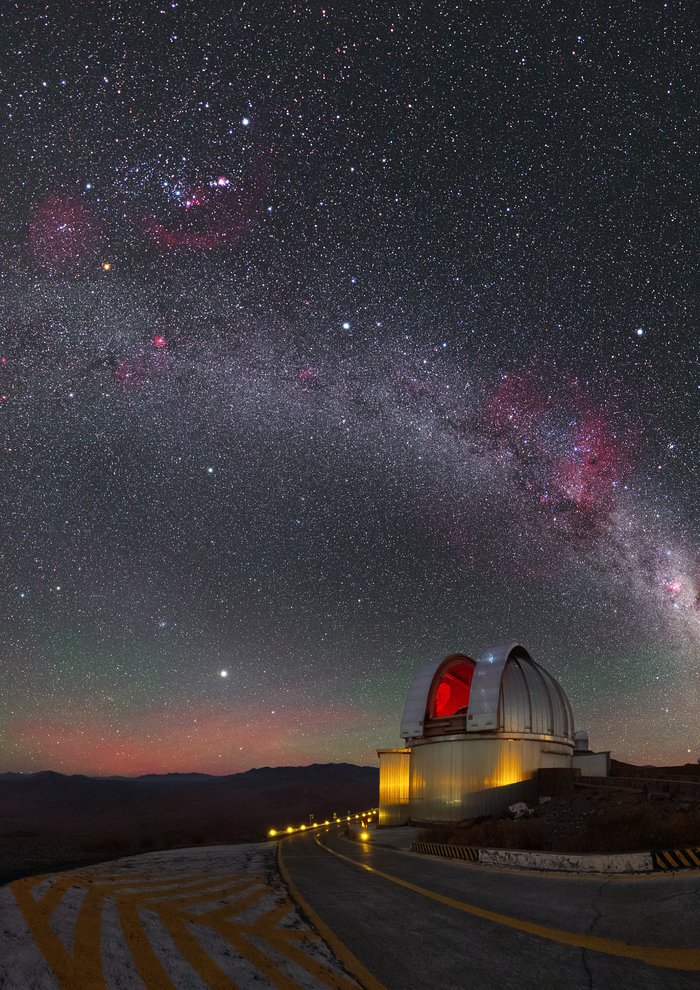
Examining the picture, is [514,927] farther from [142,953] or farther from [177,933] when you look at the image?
[142,953]

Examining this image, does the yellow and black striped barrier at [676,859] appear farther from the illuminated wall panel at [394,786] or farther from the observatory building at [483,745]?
the illuminated wall panel at [394,786]

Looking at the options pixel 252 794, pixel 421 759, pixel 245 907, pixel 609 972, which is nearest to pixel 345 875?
pixel 245 907

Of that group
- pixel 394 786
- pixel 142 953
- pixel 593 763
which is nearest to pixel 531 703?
pixel 593 763

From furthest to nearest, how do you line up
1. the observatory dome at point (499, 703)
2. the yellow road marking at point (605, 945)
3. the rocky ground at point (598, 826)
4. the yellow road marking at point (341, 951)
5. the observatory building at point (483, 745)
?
the observatory dome at point (499, 703), the observatory building at point (483, 745), the rocky ground at point (598, 826), the yellow road marking at point (605, 945), the yellow road marking at point (341, 951)

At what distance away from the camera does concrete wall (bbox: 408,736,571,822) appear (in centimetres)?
3384

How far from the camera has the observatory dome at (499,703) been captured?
34.9 m

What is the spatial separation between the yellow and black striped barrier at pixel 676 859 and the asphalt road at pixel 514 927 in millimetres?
891

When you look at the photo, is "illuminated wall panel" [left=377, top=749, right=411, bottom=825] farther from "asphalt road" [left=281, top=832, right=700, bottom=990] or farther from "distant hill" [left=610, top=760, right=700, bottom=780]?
"asphalt road" [left=281, top=832, right=700, bottom=990]

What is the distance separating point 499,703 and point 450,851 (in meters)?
17.6

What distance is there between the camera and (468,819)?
33344mm

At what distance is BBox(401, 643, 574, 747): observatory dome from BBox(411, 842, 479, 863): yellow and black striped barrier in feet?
47.4

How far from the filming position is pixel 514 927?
790cm

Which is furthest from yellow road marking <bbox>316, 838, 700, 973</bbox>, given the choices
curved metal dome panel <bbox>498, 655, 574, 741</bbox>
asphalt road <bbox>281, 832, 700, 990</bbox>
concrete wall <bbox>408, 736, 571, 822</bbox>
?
curved metal dome panel <bbox>498, 655, 574, 741</bbox>

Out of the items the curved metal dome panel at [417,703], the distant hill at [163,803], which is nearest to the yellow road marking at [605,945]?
the curved metal dome panel at [417,703]
